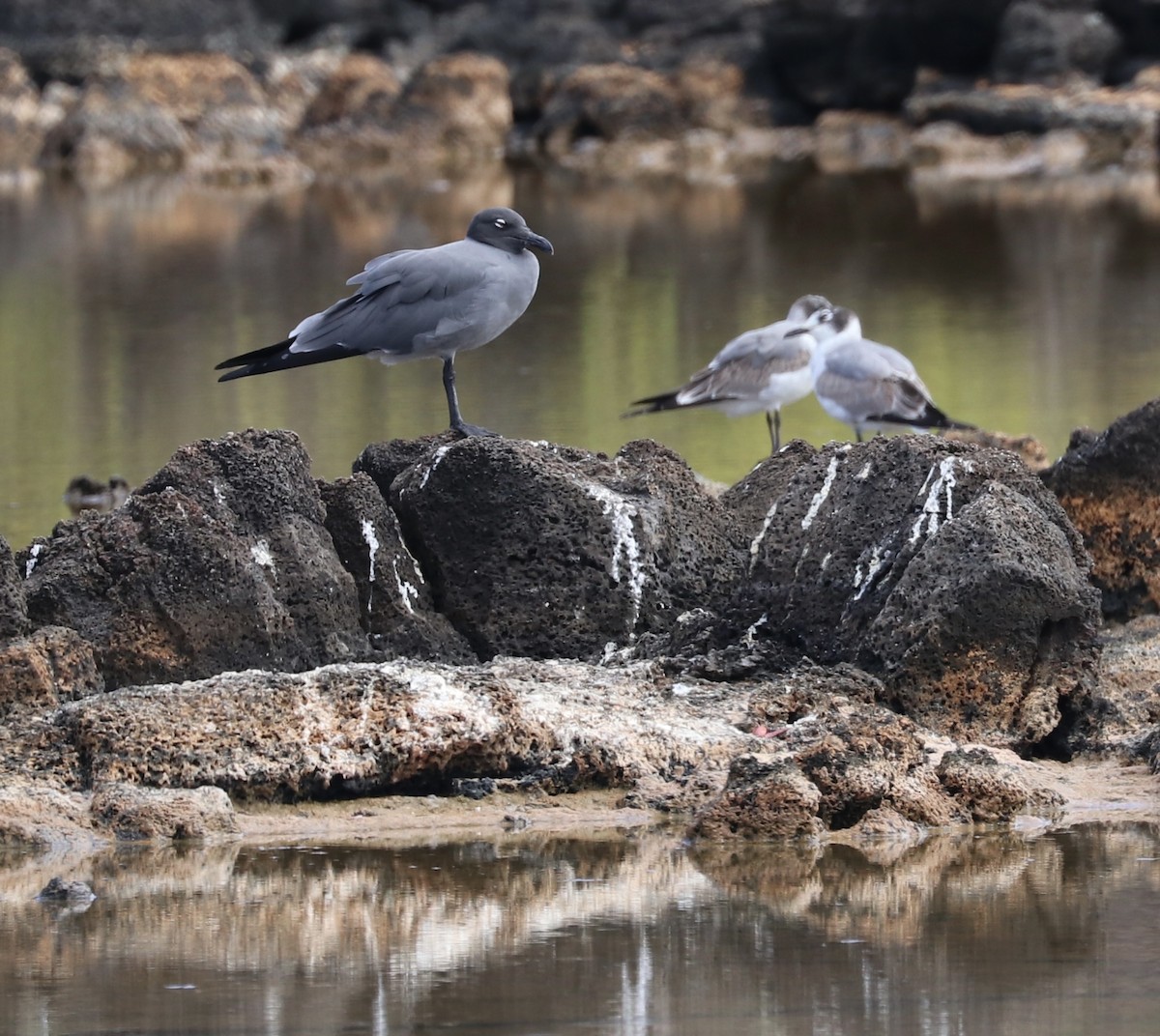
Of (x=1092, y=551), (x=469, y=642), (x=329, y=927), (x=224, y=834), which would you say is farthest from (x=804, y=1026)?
(x=1092, y=551)

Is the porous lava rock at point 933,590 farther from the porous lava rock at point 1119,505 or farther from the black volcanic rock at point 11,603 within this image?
the black volcanic rock at point 11,603

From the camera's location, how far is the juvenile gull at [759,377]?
34.3 feet

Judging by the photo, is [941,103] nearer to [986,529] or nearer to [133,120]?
[133,120]

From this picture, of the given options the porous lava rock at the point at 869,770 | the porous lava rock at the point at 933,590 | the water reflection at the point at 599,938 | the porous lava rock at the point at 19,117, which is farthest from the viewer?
the porous lava rock at the point at 19,117

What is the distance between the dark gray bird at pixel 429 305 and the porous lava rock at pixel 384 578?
2.65 ft

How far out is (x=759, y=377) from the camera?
34.4ft

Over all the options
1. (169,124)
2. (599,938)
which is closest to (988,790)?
(599,938)

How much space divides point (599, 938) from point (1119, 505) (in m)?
3.23

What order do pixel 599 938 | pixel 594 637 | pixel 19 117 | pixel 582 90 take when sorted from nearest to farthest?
pixel 599 938 → pixel 594 637 → pixel 19 117 → pixel 582 90

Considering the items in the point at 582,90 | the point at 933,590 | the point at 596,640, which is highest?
Answer: the point at 582,90

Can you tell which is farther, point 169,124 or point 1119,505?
point 169,124

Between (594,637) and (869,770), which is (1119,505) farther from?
(869,770)

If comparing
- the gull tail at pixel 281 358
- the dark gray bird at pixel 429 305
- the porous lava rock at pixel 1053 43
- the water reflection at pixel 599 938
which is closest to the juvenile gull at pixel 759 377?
the dark gray bird at pixel 429 305

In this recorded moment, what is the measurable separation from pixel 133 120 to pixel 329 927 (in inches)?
1306
